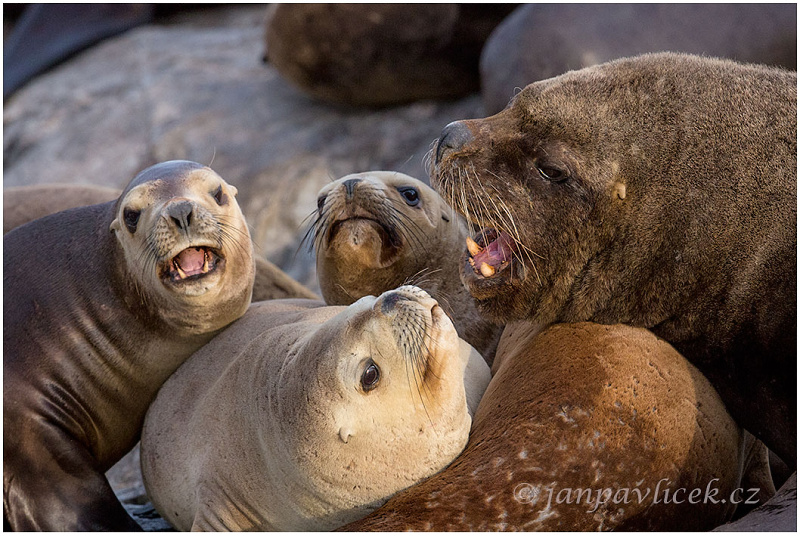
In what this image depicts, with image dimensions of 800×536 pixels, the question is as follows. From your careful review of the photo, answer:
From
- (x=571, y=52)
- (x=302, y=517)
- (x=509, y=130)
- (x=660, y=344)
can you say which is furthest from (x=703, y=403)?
(x=571, y=52)

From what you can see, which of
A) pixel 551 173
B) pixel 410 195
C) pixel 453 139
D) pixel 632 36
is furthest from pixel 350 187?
pixel 632 36

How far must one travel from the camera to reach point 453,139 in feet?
12.4

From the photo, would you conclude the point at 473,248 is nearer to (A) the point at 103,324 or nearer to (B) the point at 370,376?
(B) the point at 370,376

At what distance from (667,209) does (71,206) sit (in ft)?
12.2

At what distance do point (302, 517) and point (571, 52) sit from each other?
430 centimetres

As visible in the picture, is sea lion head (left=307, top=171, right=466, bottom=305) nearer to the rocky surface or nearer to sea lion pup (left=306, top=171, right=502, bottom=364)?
sea lion pup (left=306, top=171, right=502, bottom=364)

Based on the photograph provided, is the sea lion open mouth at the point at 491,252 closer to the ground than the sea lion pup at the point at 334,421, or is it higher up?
higher up

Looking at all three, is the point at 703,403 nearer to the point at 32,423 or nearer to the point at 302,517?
the point at 302,517

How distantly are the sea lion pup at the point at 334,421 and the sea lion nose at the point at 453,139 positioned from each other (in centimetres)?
68

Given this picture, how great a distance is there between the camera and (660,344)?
11.8ft

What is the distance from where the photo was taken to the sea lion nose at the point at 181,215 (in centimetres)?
401

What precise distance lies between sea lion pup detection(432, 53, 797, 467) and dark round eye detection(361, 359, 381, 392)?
0.74 metres

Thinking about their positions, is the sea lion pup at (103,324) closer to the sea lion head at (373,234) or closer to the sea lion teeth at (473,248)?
the sea lion head at (373,234)

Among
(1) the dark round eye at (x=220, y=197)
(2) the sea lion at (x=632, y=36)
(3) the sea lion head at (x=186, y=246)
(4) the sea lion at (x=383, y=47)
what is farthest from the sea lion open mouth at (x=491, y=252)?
(4) the sea lion at (x=383, y=47)
